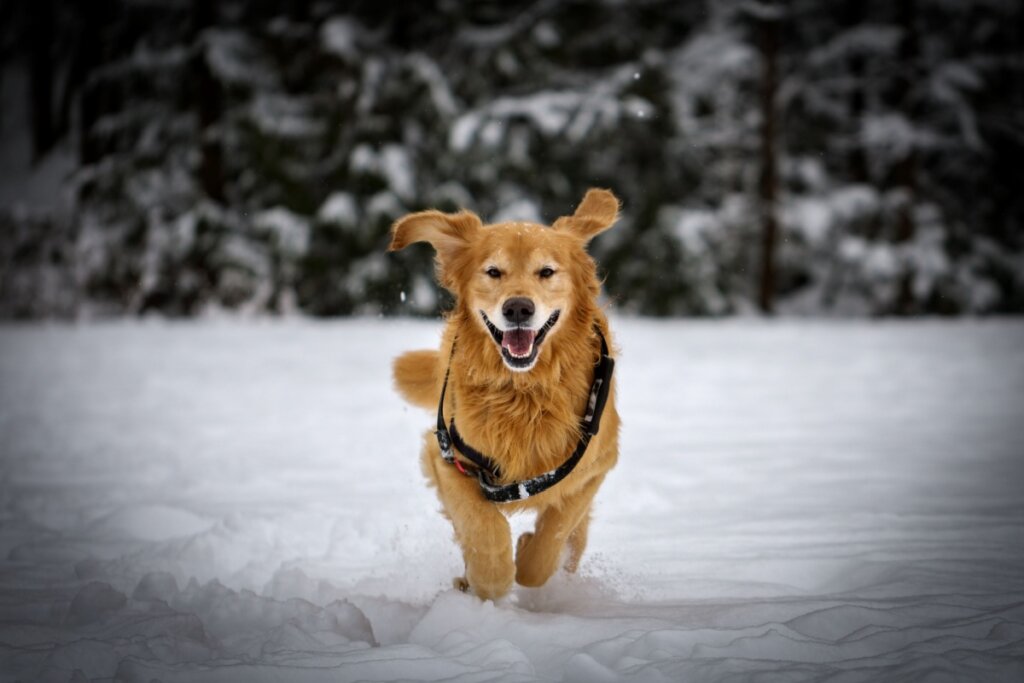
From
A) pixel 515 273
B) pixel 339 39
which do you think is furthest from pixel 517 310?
pixel 339 39

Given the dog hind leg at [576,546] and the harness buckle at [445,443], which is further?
the dog hind leg at [576,546]

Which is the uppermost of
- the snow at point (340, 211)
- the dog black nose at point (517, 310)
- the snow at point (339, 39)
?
the snow at point (339, 39)

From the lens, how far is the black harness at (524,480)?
234 centimetres

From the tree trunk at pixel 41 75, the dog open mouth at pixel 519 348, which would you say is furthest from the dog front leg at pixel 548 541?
the tree trunk at pixel 41 75

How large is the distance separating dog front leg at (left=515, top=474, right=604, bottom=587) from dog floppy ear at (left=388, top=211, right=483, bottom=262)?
1.02 m

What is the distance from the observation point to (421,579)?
9.42 feet

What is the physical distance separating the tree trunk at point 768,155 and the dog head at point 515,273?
12.2 meters

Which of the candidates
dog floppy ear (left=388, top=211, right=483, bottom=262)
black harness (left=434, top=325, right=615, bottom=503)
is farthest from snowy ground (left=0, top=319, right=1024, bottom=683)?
dog floppy ear (left=388, top=211, right=483, bottom=262)

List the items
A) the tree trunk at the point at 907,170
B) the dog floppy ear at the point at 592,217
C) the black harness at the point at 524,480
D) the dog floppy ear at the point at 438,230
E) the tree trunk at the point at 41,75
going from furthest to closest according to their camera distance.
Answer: the tree trunk at the point at 41,75 < the tree trunk at the point at 907,170 < the dog floppy ear at the point at 592,217 < the dog floppy ear at the point at 438,230 < the black harness at the point at 524,480

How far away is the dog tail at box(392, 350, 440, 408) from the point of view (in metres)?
3.01

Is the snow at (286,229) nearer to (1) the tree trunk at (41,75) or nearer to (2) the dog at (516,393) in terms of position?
(1) the tree trunk at (41,75)

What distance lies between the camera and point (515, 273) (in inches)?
100.0

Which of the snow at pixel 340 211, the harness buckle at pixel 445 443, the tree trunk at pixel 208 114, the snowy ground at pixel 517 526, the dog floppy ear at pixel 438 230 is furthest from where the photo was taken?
the tree trunk at pixel 208 114

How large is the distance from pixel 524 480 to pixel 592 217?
110 cm
